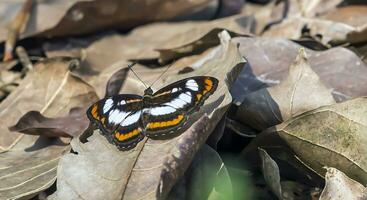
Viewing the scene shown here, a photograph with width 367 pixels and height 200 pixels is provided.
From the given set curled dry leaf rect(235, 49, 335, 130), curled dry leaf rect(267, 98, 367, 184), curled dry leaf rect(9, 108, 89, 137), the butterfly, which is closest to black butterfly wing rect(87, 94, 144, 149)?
the butterfly

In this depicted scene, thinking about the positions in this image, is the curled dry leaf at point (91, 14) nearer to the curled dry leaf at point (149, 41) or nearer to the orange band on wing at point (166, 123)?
the curled dry leaf at point (149, 41)

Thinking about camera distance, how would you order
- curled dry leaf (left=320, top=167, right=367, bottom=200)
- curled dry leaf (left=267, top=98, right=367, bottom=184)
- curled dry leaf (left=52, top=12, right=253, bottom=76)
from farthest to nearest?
1. curled dry leaf (left=52, top=12, right=253, bottom=76)
2. curled dry leaf (left=267, top=98, right=367, bottom=184)
3. curled dry leaf (left=320, top=167, right=367, bottom=200)

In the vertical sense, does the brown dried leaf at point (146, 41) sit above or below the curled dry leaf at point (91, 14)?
below

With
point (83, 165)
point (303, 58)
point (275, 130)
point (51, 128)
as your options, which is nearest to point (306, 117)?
point (275, 130)

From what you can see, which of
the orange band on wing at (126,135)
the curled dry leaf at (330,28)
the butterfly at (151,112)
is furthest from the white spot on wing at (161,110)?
the curled dry leaf at (330,28)

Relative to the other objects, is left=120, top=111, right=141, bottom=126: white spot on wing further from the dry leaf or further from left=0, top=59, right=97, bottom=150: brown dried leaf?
left=0, top=59, right=97, bottom=150: brown dried leaf
